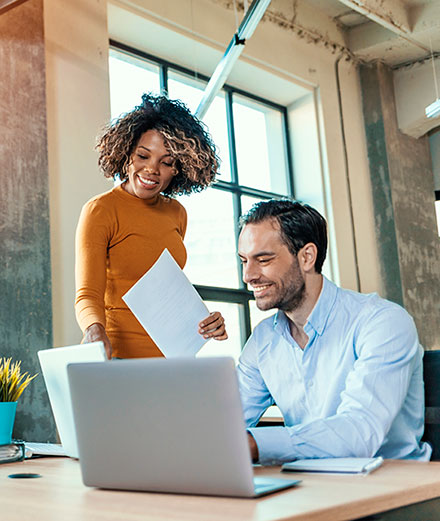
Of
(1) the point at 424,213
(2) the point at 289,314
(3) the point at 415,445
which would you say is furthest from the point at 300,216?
(1) the point at 424,213

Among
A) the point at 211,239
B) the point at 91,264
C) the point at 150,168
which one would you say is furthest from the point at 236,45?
the point at 91,264

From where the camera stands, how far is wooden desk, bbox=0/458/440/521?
764 millimetres

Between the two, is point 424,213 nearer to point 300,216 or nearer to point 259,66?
point 259,66

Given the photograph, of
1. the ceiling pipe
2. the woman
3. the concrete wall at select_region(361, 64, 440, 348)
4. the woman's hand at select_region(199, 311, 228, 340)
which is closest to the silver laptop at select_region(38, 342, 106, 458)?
the woman

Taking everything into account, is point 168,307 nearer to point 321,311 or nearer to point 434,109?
point 321,311

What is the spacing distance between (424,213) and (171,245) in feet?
16.2

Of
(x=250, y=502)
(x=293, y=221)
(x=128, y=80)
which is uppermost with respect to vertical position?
(x=128, y=80)

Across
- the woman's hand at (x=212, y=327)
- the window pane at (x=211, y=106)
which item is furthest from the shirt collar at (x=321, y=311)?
the window pane at (x=211, y=106)

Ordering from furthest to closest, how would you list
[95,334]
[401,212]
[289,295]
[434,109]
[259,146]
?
1. [401,212]
2. [259,146]
3. [434,109]
4. [95,334]
5. [289,295]

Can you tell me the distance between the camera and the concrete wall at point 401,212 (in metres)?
6.14

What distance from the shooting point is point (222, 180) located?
548cm

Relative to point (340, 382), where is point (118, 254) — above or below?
above

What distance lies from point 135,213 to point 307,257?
0.66 metres

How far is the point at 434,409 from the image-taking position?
1491 millimetres
